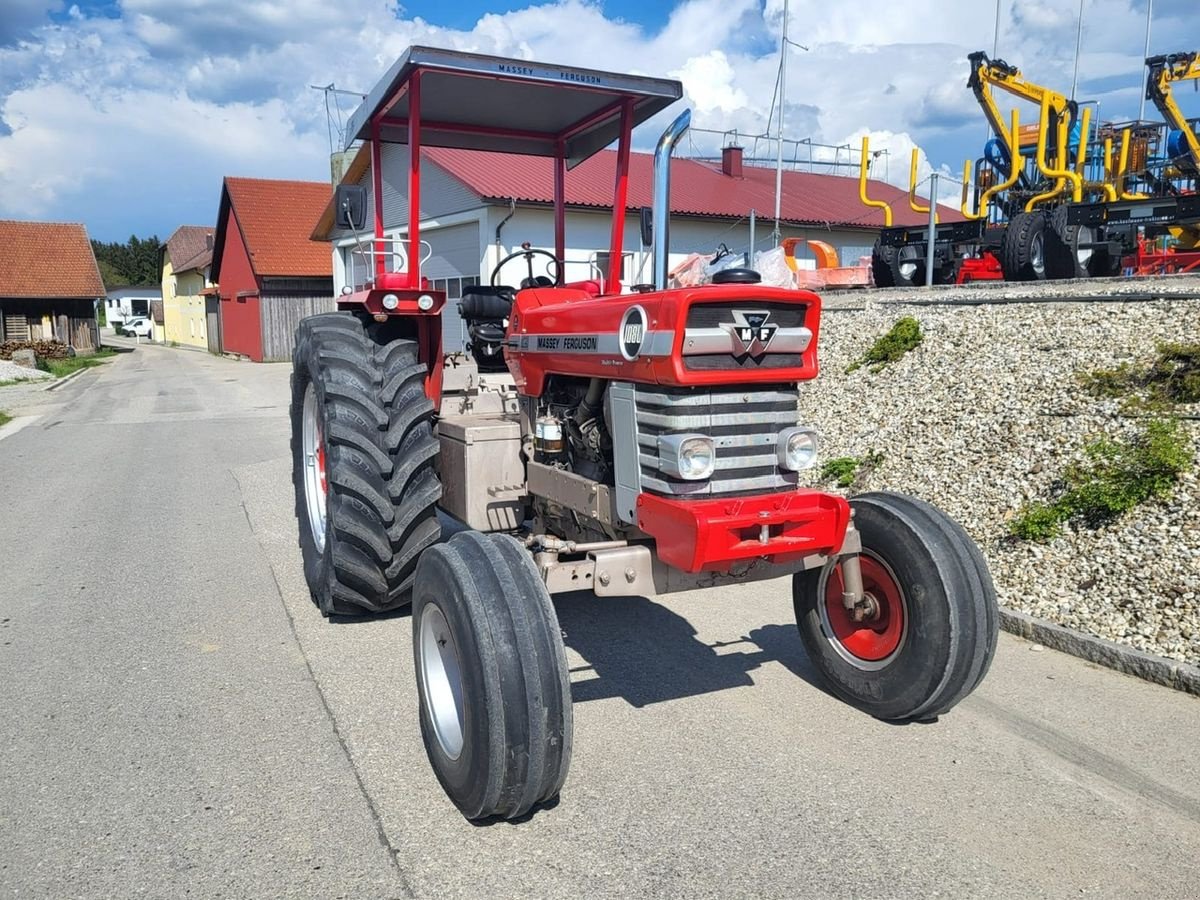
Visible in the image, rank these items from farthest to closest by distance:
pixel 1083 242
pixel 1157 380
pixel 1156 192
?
1. pixel 1156 192
2. pixel 1083 242
3. pixel 1157 380

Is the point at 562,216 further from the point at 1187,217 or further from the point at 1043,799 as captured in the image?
the point at 1187,217

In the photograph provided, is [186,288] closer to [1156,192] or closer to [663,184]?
[1156,192]

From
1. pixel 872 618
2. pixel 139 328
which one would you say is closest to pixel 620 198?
pixel 872 618

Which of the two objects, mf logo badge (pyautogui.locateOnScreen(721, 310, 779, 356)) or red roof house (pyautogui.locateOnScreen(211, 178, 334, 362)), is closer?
mf logo badge (pyautogui.locateOnScreen(721, 310, 779, 356))

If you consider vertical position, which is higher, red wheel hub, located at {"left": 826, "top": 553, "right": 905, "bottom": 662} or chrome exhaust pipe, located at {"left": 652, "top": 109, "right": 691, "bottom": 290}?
chrome exhaust pipe, located at {"left": 652, "top": 109, "right": 691, "bottom": 290}

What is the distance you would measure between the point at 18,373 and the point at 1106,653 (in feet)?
86.5

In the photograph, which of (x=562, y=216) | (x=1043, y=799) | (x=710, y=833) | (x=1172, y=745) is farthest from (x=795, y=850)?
(x=562, y=216)

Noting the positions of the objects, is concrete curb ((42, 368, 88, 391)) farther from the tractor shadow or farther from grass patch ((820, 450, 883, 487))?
the tractor shadow

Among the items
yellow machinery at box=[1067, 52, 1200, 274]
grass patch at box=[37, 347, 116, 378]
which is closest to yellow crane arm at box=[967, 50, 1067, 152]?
yellow machinery at box=[1067, 52, 1200, 274]

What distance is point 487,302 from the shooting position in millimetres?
5496

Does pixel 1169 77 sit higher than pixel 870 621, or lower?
higher

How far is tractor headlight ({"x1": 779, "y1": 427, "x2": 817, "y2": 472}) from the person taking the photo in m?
3.48

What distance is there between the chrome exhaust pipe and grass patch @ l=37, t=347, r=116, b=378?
85.4ft

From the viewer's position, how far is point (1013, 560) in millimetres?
5391
